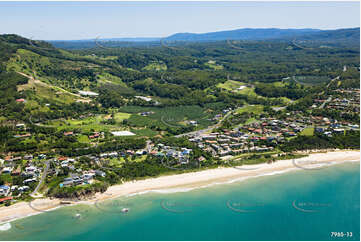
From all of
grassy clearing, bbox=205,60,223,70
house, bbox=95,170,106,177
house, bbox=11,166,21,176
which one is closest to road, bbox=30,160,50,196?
house, bbox=11,166,21,176

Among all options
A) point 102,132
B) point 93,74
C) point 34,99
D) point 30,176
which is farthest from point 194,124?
point 93,74

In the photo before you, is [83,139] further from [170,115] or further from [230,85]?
[230,85]

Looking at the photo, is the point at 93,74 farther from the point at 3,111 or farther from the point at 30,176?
the point at 30,176

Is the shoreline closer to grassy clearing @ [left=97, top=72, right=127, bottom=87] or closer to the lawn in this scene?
the lawn

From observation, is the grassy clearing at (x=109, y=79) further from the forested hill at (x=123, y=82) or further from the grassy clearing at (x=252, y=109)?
the grassy clearing at (x=252, y=109)

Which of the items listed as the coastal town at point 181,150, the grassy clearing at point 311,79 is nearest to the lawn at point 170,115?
the coastal town at point 181,150

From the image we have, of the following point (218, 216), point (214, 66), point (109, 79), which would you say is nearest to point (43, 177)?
point (218, 216)
